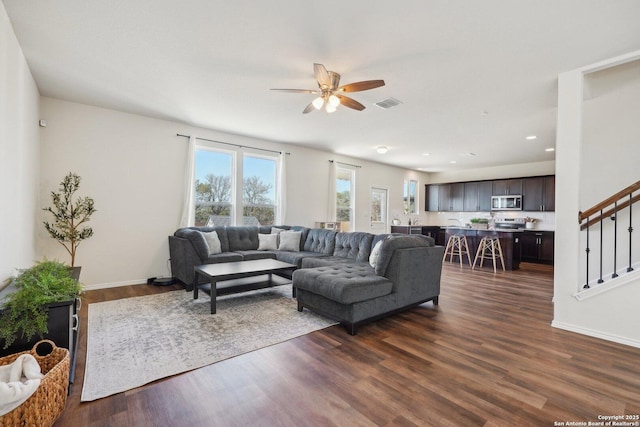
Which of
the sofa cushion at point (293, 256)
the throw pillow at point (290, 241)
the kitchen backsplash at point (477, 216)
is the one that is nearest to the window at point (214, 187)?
the throw pillow at point (290, 241)

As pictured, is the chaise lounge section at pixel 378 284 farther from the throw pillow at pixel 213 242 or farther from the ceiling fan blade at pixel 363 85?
the throw pillow at pixel 213 242

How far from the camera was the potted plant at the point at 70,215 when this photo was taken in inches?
160

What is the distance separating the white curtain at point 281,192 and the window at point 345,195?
1889mm

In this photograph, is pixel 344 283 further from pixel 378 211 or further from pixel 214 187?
pixel 378 211

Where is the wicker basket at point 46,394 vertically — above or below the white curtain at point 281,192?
below

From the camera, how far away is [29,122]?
Result: 342 cm

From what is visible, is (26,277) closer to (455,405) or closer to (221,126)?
(455,405)

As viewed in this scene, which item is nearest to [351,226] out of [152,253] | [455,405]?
[152,253]

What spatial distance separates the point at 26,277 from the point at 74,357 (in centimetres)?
73

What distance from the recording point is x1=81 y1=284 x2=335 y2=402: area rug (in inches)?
85.8

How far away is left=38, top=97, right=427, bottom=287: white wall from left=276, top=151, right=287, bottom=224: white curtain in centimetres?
142

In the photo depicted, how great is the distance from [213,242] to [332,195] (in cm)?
353

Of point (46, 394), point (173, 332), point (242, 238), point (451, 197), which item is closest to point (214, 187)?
point (242, 238)

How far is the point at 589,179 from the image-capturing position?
12.1 ft
